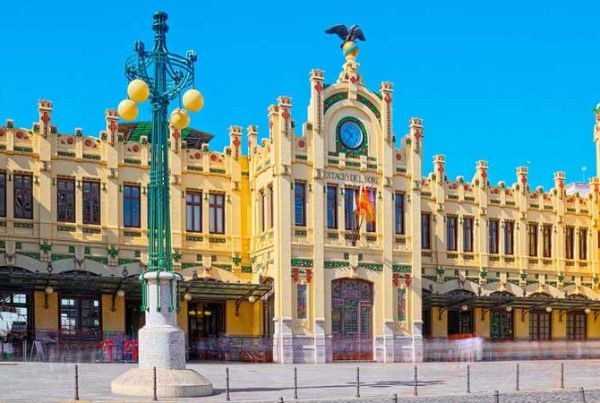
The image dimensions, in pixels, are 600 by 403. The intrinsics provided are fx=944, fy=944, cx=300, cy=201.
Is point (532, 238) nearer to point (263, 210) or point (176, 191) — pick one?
point (263, 210)

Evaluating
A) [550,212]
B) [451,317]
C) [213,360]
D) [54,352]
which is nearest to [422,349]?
[451,317]

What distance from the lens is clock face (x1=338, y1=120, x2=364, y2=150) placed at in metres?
43.4

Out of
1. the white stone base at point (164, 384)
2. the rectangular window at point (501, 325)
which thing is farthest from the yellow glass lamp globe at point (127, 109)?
the rectangular window at point (501, 325)

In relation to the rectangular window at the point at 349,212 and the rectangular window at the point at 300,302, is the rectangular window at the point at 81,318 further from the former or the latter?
the rectangular window at the point at 349,212

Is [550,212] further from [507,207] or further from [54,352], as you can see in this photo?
[54,352]

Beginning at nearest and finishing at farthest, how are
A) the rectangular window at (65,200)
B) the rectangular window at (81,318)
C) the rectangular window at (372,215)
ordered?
the rectangular window at (81,318), the rectangular window at (65,200), the rectangular window at (372,215)

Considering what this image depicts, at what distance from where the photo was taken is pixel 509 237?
5138 centimetres

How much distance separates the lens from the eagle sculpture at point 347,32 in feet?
146

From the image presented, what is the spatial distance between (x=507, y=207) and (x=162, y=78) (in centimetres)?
3052

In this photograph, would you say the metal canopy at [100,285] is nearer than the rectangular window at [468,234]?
Yes

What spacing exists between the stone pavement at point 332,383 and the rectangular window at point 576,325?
14.5 meters

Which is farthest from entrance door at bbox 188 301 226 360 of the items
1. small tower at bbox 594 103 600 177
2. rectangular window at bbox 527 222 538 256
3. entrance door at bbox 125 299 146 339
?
small tower at bbox 594 103 600 177

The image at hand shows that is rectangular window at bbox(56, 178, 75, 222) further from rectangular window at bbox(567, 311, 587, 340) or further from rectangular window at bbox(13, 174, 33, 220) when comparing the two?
rectangular window at bbox(567, 311, 587, 340)

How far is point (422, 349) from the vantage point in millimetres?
43844
